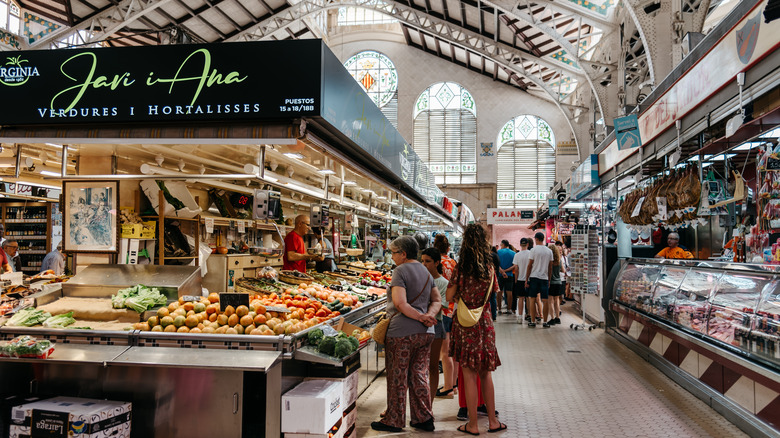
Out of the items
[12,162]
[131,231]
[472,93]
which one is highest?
[472,93]

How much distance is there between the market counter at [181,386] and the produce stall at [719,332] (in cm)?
331

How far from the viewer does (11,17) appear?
12141 millimetres

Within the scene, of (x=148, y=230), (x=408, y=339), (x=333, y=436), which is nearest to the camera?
(x=333, y=436)

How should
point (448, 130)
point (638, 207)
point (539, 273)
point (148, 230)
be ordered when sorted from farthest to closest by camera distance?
point (448, 130) < point (539, 273) < point (638, 207) < point (148, 230)

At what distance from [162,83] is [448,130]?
21665mm

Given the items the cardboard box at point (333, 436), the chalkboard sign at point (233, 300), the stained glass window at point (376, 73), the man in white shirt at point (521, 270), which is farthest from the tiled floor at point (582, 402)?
→ the stained glass window at point (376, 73)

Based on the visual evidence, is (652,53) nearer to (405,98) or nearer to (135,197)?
(135,197)

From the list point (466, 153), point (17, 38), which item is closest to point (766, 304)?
point (17, 38)

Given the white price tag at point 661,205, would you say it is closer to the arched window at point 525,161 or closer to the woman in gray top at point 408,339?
the woman in gray top at point 408,339

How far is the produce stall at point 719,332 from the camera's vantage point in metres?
3.77

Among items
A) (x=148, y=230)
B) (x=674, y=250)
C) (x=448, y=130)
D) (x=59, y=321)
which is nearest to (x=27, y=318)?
(x=59, y=321)

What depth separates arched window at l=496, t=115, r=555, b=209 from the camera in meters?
23.9

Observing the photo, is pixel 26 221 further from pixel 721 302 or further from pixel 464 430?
pixel 721 302

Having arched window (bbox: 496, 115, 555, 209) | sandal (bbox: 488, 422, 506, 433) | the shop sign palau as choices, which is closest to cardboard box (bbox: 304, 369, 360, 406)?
sandal (bbox: 488, 422, 506, 433)
